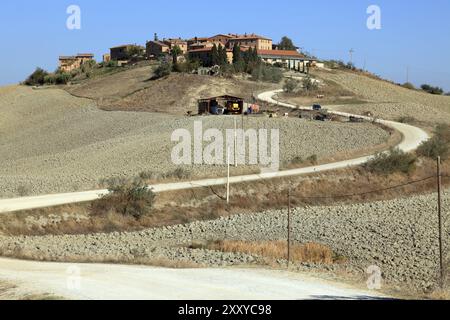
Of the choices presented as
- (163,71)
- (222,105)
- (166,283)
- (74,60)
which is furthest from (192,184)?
(74,60)

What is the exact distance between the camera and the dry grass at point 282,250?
27.8m

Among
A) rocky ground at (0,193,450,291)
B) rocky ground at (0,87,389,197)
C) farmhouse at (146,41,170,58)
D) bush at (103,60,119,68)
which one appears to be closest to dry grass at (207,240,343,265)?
rocky ground at (0,193,450,291)

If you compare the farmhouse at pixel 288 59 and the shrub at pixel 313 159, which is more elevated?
the farmhouse at pixel 288 59

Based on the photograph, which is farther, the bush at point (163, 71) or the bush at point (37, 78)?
the bush at point (37, 78)

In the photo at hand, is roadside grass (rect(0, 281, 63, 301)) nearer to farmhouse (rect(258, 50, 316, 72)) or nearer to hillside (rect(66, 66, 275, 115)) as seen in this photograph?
hillside (rect(66, 66, 275, 115))

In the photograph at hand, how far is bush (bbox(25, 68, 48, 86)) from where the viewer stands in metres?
134

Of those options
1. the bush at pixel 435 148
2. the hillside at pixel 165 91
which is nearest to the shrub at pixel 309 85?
the hillside at pixel 165 91

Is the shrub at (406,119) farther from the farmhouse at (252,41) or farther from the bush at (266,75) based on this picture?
the farmhouse at (252,41)

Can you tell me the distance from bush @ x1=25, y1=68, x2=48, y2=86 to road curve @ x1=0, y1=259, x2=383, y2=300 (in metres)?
116

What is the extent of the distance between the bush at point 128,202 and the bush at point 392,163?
18.7 meters

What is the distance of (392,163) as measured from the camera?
5147 cm
